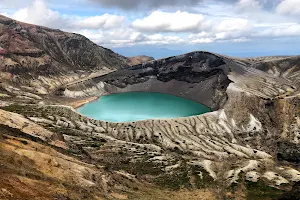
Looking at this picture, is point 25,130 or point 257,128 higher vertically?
point 25,130

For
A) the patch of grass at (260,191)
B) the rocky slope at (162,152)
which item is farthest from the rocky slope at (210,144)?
the rocky slope at (162,152)

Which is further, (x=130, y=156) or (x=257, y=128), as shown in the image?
(x=257, y=128)

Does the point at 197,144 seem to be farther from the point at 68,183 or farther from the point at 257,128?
the point at 68,183

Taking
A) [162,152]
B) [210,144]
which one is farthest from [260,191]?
[210,144]

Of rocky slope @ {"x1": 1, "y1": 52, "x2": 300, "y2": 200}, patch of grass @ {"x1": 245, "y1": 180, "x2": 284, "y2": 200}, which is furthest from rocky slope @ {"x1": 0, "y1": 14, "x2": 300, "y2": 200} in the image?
rocky slope @ {"x1": 1, "y1": 52, "x2": 300, "y2": 200}

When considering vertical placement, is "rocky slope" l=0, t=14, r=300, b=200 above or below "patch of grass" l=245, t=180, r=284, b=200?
above

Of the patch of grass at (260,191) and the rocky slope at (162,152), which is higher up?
the rocky slope at (162,152)

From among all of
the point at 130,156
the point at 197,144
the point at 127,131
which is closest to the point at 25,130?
the point at 130,156

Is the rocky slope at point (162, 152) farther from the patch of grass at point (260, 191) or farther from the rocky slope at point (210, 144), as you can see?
the rocky slope at point (210, 144)

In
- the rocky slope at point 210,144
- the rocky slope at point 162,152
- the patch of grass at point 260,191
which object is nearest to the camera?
the rocky slope at point 162,152

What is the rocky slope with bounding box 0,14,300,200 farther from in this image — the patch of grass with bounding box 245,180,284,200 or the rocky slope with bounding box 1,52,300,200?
the rocky slope with bounding box 1,52,300,200

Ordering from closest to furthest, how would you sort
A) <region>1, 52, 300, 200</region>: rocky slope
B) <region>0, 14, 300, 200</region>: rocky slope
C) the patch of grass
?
<region>0, 14, 300, 200</region>: rocky slope
the patch of grass
<region>1, 52, 300, 200</region>: rocky slope
